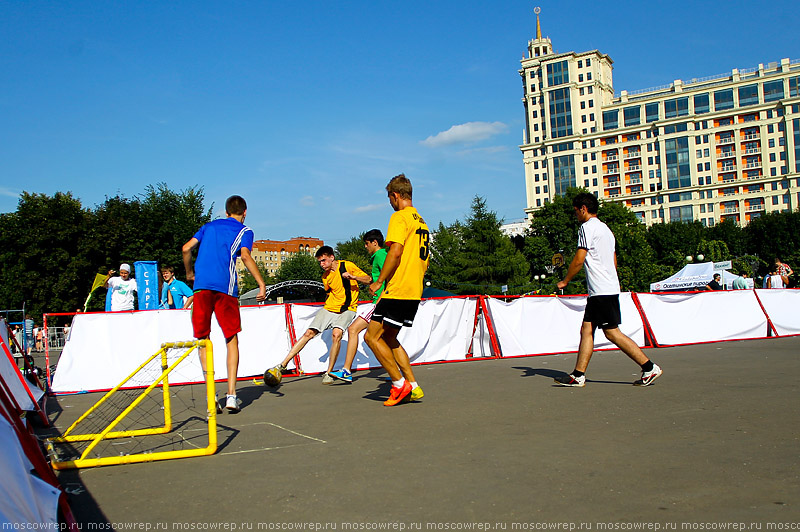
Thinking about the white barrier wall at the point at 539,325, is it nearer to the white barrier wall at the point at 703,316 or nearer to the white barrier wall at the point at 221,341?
the white barrier wall at the point at 703,316

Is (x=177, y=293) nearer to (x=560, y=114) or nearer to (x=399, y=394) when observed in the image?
(x=399, y=394)

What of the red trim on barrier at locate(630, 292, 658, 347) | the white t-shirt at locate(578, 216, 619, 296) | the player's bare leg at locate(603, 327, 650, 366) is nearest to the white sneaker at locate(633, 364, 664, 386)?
the player's bare leg at locate(603, 327, 650, 366)

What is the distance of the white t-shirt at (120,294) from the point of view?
11.5 meters

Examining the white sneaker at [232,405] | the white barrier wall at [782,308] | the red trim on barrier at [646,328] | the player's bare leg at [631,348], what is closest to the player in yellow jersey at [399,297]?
the white sneaker at [232,405]

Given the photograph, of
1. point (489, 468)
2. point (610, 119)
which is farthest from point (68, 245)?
point (610, 119)

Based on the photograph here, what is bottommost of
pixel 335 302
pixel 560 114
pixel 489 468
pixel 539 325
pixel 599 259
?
pixel 539 325

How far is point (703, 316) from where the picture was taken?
13312 millimetres

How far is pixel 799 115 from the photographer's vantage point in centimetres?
11088

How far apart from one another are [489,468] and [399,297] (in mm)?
2936

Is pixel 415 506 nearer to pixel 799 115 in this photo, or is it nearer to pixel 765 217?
pixel 765 217

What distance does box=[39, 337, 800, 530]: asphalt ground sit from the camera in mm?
2834

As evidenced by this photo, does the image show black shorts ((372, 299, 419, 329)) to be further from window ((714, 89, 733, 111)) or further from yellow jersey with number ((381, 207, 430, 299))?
window ((714, 89, 733, 111))

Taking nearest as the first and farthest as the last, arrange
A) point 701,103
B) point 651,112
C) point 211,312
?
point 211,312 < point 701,103 < point 651,112

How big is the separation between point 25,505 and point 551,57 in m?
140
